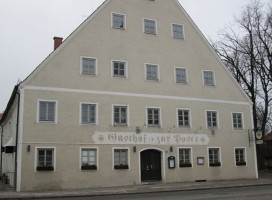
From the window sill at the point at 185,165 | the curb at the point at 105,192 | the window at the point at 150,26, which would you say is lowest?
the curb at the point at 105,192

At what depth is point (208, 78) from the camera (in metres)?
29.0

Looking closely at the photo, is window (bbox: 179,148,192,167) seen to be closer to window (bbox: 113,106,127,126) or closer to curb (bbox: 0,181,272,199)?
curb (bbox: 0,181,272,199)

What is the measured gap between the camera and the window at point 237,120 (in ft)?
96.0

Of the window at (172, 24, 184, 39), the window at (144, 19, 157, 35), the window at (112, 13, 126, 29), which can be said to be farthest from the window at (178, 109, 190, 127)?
the window at (112, 13, 126, 29)

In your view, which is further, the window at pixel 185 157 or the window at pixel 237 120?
the window at pixel 237 120

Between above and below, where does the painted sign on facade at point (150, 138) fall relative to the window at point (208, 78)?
below

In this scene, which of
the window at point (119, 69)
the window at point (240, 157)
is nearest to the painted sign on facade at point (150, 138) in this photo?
the window at point (240, 157)

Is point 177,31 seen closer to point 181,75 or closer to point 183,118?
point 181,75

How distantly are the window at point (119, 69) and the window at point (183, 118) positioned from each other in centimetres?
514

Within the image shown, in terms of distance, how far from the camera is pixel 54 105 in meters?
22.9

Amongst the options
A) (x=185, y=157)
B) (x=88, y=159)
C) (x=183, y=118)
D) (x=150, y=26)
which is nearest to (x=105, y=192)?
(x=88, y=159)

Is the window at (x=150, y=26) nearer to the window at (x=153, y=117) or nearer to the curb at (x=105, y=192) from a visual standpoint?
the window at (x=153, y=117)

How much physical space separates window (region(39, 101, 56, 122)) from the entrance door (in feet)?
22.7

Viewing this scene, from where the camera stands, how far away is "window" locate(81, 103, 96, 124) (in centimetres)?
2358
